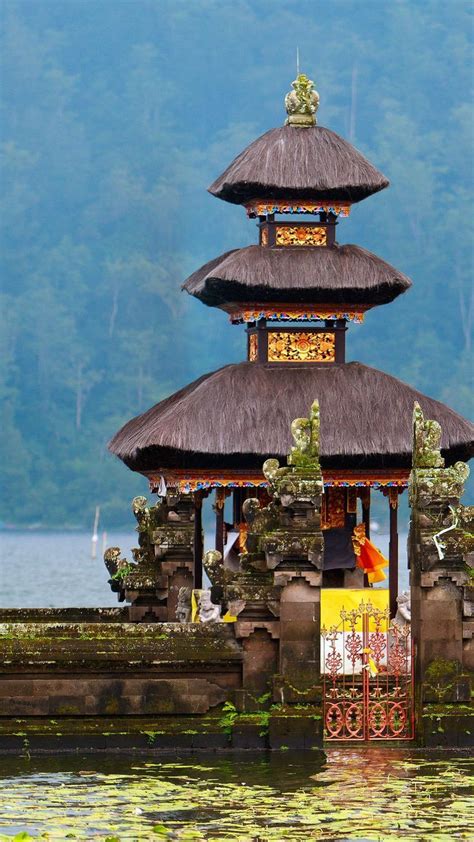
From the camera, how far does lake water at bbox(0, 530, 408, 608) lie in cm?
6166

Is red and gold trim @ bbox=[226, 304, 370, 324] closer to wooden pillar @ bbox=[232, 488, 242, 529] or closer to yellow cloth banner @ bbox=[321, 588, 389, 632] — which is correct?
wooden pillar @ bbox=[232, 488, 242, 529]

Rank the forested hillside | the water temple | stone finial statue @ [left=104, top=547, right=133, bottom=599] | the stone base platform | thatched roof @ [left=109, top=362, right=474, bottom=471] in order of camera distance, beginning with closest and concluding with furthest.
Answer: the stone base platform
the water temple
thatched roof @ [left=109, top=362, right=474, bottom=471]
stone finial statue @ [left=104, top=547, right=133, bottom=599]
the forested hillside

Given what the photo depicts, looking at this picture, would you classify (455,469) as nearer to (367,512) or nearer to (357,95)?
(367,512)

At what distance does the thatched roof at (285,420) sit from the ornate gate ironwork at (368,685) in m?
2.19

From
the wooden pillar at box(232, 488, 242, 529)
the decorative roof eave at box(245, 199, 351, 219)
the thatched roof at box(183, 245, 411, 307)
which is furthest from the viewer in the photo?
the wooden pillar at box(232, 488, 242, 529)

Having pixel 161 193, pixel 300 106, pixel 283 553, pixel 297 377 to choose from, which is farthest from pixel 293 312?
pixel 161 193

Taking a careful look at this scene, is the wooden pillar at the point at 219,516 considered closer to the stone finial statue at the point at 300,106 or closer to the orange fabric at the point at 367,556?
the orange fabric at the point at 367,556

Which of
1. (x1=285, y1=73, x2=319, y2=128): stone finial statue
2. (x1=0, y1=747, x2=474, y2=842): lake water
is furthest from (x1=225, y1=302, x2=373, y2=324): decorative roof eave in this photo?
(x1=0, y1=747, x2=474, y2=842): lake water

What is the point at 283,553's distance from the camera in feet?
67.1

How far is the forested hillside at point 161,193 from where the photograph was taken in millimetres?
98312

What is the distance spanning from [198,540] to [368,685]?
5011mm

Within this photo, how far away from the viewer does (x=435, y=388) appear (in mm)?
96250

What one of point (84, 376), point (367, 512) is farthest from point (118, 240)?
point (367, 512)

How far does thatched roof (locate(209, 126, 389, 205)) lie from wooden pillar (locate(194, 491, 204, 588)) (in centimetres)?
382
